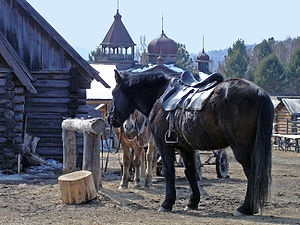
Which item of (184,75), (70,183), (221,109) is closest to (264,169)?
(221,109)

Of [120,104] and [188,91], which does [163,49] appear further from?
[188,91]

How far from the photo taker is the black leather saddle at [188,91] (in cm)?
1175

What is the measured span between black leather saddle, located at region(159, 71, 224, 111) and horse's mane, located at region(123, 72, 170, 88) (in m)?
0.28

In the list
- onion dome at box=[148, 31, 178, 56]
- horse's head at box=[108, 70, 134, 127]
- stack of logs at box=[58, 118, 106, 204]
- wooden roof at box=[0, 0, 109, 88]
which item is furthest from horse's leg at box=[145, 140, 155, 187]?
onion dome at box=[148, 31, 178, 56]

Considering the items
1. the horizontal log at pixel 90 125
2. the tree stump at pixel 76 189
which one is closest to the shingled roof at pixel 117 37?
the horizontal log at pixel 90 125

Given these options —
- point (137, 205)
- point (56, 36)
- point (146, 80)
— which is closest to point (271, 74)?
point (56, 36)

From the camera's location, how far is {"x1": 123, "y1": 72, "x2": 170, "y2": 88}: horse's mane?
1329cm

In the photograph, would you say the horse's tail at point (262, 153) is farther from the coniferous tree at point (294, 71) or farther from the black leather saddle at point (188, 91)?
the coniferous tree at point (294, 71)

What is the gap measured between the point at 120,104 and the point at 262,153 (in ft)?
12.1

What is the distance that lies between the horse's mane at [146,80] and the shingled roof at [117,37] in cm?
6182

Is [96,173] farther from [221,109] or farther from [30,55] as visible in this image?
[30,55]

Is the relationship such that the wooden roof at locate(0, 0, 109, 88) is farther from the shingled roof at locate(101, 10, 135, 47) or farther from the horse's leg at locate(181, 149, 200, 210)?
the shingled roof at locate(101, 10, 135, 47)

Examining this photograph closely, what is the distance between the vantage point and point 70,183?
12883 mm

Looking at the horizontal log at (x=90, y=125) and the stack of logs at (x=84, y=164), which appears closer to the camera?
the stack of logs at (x=84, y=164)
